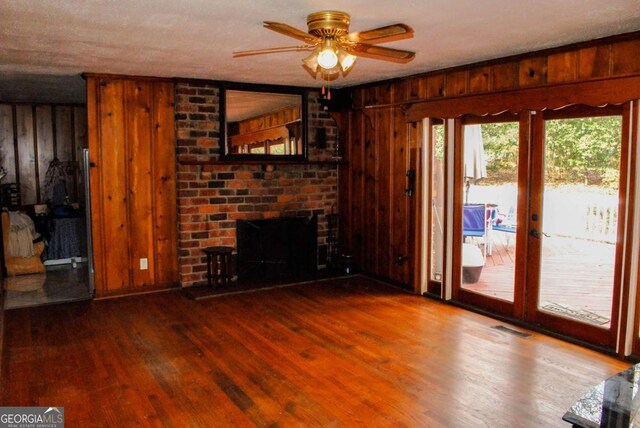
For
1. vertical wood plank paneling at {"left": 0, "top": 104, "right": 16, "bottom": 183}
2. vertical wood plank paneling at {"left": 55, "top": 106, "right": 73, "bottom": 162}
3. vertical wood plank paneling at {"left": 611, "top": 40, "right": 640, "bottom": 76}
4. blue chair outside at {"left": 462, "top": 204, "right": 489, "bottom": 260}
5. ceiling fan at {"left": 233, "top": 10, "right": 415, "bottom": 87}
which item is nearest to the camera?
ceiling fan at {"left": 233, "top": 10, "right": 415, "bottom": 87}

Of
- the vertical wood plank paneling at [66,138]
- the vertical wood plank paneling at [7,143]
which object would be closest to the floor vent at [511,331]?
the vertical wood plank paneling at [66,138]

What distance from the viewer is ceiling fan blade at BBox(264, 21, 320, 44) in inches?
101

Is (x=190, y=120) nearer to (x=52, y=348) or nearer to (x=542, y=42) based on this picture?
(x=52, y=348)

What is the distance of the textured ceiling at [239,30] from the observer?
2838mm

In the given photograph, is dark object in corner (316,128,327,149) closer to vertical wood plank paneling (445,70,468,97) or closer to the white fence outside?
vertical wood plank paneling (445,70,468,97)

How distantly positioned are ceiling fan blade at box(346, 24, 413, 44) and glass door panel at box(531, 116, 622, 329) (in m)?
1.99

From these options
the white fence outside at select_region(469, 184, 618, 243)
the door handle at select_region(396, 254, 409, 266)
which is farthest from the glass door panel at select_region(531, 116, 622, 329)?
the door handle at select_region(396, 254, 409, 266)

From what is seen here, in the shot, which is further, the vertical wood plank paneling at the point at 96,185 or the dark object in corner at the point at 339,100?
the dark object in corner at the point at 339,100

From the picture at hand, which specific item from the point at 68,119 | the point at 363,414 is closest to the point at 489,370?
the point at 363,414

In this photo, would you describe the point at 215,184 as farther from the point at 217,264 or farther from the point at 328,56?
the point at 328,56

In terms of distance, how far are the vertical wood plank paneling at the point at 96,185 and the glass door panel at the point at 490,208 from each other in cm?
367

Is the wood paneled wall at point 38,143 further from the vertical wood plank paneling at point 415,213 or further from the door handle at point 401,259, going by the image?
the vertical wood plank paneling at point 415,213

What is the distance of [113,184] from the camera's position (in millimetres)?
5332

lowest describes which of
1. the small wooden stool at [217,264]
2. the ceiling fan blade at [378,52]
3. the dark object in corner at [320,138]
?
the small wooden stool at [217,264]
